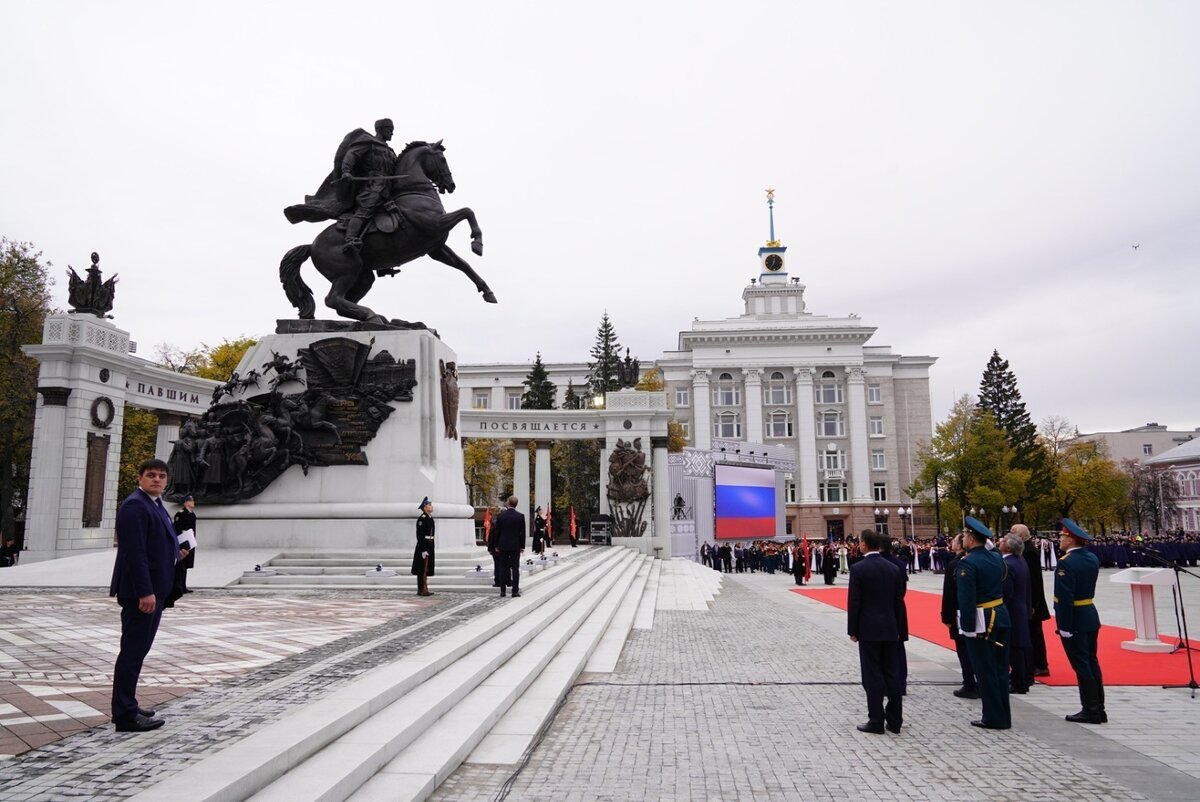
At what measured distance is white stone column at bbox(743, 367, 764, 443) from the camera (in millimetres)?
67938

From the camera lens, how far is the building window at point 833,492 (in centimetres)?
6662

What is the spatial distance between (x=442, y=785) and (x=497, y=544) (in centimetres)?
686

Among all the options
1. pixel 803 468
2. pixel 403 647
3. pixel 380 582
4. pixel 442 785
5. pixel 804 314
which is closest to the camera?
pixel 442 785

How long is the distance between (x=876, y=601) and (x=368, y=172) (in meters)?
14.1

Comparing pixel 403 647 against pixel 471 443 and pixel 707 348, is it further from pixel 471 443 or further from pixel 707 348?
pixel 707 348

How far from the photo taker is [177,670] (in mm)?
6148

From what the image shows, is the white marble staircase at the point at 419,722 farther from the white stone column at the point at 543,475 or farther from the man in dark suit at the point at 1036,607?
the white stone column at the point at 543,475

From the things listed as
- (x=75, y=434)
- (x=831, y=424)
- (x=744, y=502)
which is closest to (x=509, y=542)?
(x=75, y=434)

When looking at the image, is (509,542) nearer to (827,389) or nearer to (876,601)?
(876,601)

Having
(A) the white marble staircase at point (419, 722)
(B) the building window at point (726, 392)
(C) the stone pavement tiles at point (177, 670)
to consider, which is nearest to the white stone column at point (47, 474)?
(C) the stone pavement tiles at point (177, 670)

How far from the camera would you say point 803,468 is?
66750 mm

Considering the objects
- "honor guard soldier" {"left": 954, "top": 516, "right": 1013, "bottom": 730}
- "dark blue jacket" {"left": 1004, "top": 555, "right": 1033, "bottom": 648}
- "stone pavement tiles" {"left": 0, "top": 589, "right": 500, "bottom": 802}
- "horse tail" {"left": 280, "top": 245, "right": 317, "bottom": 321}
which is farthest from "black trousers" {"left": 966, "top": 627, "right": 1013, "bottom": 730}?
"horse tail" {"left": 280, "top": 245, "right": 317, "bottom": 321}

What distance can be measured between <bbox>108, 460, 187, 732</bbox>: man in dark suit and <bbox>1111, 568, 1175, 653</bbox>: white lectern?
10221 mm

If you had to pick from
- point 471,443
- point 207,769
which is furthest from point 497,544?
point 471,443
